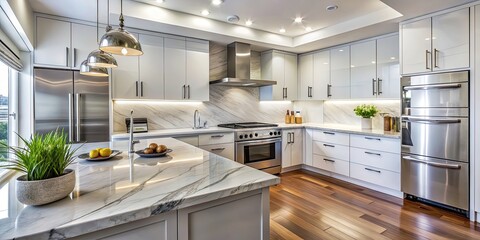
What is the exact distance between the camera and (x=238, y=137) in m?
3.88

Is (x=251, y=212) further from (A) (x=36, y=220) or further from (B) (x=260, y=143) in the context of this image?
(B) (x=260, y=143)

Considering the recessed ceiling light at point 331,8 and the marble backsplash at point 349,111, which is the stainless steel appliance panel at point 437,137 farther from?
the recessed ceiling light at point 331,8

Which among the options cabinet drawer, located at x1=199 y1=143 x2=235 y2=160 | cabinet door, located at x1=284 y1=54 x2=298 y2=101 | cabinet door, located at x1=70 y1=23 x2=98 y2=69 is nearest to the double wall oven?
cabinet door, located at x1=284 y1=54 x2=298 y2=101

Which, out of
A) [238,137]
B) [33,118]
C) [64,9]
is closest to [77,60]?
[64,9]

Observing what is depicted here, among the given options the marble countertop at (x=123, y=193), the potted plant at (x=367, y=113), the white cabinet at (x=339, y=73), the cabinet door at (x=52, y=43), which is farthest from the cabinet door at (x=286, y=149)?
the cabinet door at (x=52, y=43)

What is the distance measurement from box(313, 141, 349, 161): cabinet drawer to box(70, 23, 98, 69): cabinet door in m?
3.78

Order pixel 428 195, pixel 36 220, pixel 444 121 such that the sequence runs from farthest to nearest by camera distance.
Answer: pixel 428 195
pixel 444 121
pixel 36 220

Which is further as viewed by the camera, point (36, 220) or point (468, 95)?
point (468, 95)

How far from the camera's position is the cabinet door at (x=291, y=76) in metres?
4.80

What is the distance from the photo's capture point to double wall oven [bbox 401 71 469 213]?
105 inches

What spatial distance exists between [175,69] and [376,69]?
311cm

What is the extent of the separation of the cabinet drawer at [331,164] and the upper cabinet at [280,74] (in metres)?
1.34

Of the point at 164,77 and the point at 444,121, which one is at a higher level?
the point at 164,77

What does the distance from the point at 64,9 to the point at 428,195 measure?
4.81 m
